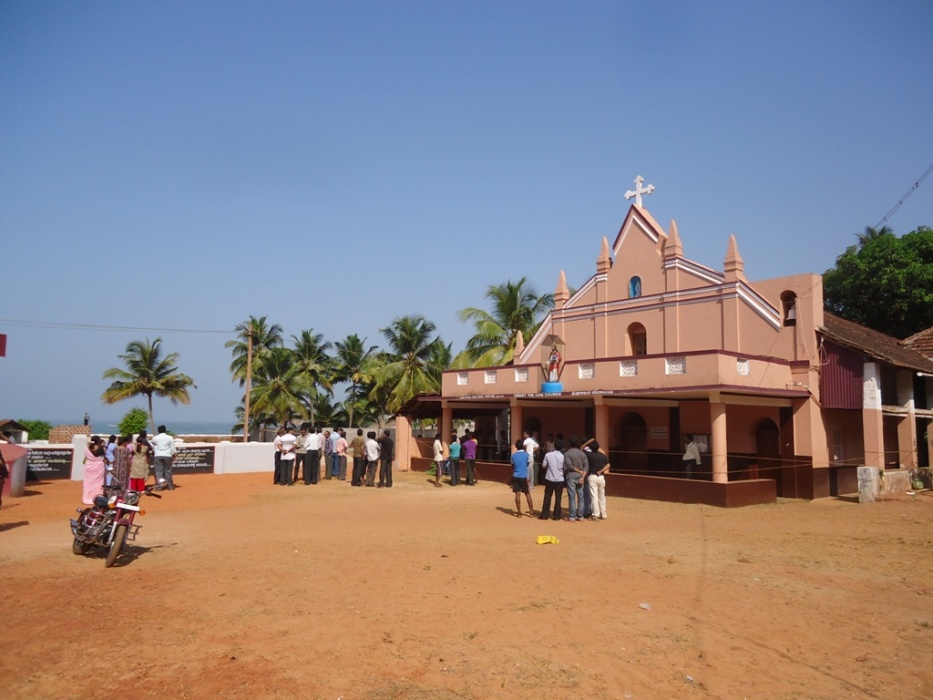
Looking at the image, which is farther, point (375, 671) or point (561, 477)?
point (561, 477)

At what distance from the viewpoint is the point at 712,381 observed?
16547 millimetres

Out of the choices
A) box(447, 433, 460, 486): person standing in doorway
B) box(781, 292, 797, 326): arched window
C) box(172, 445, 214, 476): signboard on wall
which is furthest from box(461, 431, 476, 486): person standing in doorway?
box(781, 292, 797, 326): arched window

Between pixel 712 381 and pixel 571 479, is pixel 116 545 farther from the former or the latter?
pixel 712 381

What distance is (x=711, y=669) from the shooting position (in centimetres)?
547

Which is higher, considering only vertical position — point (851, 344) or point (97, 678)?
point (851, 344)

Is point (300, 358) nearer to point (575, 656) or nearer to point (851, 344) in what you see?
point (851, 344)

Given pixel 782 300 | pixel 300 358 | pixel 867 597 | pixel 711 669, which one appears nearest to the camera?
pixel 711 669

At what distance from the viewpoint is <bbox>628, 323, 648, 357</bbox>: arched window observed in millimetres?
21984

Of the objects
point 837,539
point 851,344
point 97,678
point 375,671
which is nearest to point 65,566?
point 97,678

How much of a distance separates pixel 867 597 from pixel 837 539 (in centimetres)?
411

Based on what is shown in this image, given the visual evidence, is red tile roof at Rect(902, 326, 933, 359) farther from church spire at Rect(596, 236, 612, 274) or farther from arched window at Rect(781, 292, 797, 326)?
church spire at Rect(596, 236, 612, 274)

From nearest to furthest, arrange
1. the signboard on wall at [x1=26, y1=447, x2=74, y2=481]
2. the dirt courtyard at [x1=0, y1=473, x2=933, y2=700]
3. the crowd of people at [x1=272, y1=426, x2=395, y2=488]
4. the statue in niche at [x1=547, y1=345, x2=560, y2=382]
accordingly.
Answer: the dirt courtyard at [x1=0, y1=473, x2=933, y2=700] → the crowd of people at [x1=272, y1=426, x2=395, y2=488] → the signboard on wall at [x1=26, y1=447, x2=74, y2=481] → the statue in niche at [x1=547, y1=345, x2=560, y2=382]

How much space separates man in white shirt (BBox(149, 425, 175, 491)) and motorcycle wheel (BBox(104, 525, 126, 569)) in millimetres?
9117

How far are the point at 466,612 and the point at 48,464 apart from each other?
17713mm
